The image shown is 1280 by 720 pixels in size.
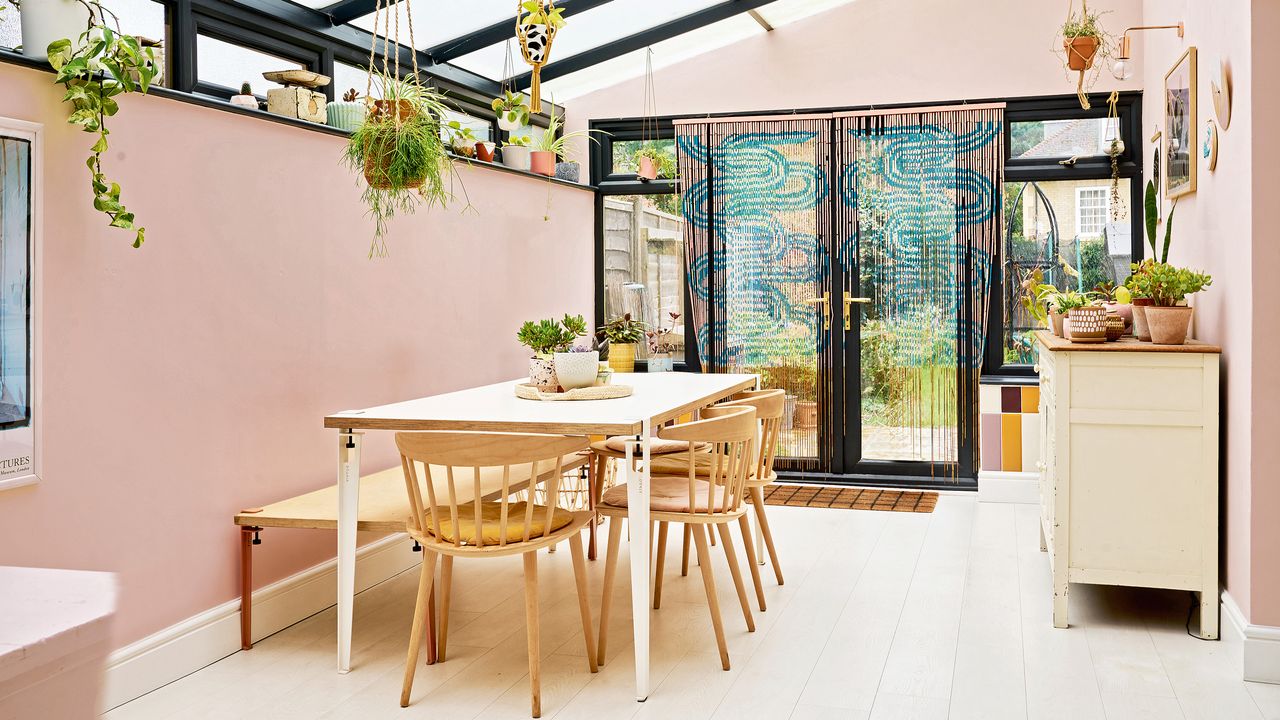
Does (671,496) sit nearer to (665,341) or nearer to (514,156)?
(514,156)

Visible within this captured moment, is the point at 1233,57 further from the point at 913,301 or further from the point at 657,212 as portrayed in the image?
the point at 657,212

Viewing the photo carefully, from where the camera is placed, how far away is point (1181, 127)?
4.19 meters

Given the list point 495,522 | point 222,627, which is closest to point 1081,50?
point 495,522

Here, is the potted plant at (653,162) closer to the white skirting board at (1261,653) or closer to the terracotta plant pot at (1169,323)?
the terracotta plant pot at (1169,323)

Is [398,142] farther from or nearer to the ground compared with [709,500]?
farther from the ground

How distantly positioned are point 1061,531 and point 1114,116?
3.28 meters

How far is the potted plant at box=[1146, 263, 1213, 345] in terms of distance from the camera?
3396 millimetres

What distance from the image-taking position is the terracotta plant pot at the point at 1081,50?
457cm

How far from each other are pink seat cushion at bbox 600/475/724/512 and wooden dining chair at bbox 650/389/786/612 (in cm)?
10

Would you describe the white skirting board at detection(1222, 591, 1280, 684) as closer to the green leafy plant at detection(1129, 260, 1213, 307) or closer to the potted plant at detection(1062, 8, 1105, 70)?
the green leafy plant at detection(1129, 260, 1213, 307)

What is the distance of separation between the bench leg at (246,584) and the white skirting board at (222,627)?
0.03 m

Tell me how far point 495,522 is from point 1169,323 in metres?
2.33

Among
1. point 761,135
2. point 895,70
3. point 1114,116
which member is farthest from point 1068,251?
point 761,135

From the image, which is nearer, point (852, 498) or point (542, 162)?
point (542, 162)
